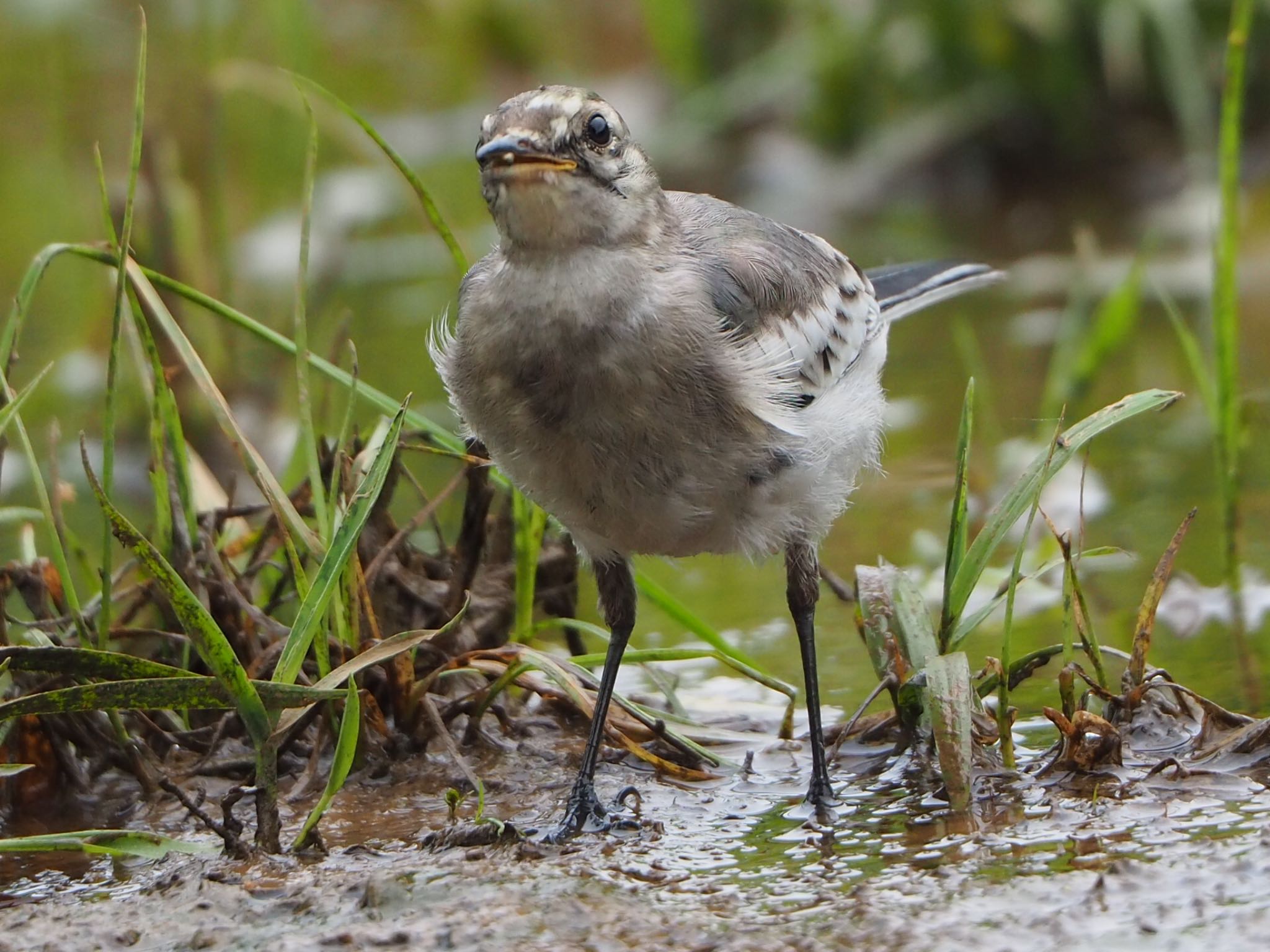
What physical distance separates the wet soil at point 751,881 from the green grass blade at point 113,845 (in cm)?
6

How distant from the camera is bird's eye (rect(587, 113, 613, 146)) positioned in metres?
3.94

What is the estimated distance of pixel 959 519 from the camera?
3.81 meters

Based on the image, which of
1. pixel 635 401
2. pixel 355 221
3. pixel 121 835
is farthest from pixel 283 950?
pixel 355 221

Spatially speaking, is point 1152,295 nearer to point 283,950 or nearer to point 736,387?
point 736,387

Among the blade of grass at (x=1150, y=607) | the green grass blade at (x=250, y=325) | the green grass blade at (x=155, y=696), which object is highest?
the green grass blade at (x=250, y=325)

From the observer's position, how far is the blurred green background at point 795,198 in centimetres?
614

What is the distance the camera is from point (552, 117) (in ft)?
12.6

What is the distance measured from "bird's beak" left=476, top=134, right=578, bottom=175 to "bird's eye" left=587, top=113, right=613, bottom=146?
4.9 inches

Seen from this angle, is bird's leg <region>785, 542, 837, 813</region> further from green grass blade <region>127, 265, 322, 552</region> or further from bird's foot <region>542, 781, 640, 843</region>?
green grass blade <region>127, 265, 322, 552</region>

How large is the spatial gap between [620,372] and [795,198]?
820cm

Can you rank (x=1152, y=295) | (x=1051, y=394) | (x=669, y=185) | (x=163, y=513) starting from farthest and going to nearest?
(x=669, y=185), (x=1152, y=295), (x=1051, y=394), (x=163, y=513)

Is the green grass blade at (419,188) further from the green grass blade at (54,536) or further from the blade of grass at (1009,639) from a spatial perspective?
the blade of grass at (1009,639)

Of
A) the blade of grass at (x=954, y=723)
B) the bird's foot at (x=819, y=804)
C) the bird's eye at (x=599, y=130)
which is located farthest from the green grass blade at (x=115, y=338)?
the blade of grass at (x=954, y=723)

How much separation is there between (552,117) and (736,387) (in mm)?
733
